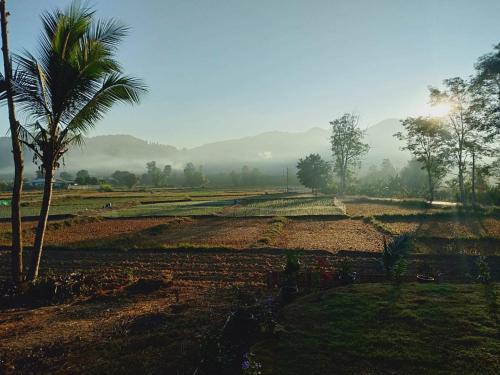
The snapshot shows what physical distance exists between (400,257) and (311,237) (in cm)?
1364

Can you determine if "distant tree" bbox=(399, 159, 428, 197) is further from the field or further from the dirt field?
the field

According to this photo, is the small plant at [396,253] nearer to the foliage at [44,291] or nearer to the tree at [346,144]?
the foliage at [44,291]

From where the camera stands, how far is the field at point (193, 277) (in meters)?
6.55

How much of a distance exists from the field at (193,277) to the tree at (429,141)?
47.0ft

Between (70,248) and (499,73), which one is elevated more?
(499,73)

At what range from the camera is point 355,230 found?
27875mm

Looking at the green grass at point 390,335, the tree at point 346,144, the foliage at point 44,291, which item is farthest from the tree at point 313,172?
the green grass at point 390,335

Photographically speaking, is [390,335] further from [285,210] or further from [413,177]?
[413,177]

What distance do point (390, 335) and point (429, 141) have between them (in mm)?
51019

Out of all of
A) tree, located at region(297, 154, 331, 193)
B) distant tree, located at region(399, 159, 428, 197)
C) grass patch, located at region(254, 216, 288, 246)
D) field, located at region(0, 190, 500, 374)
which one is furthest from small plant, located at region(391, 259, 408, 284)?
distant tree, located at region(399, 159, 428, 197)

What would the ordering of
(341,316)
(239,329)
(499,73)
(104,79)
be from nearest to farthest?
(239,329) < (341,316) < (104,79) < (499,73)

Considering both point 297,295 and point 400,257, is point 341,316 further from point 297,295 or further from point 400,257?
point 400,257

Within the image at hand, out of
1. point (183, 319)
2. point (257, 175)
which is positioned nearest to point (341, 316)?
point (183, 319)

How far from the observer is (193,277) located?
14.7 m
